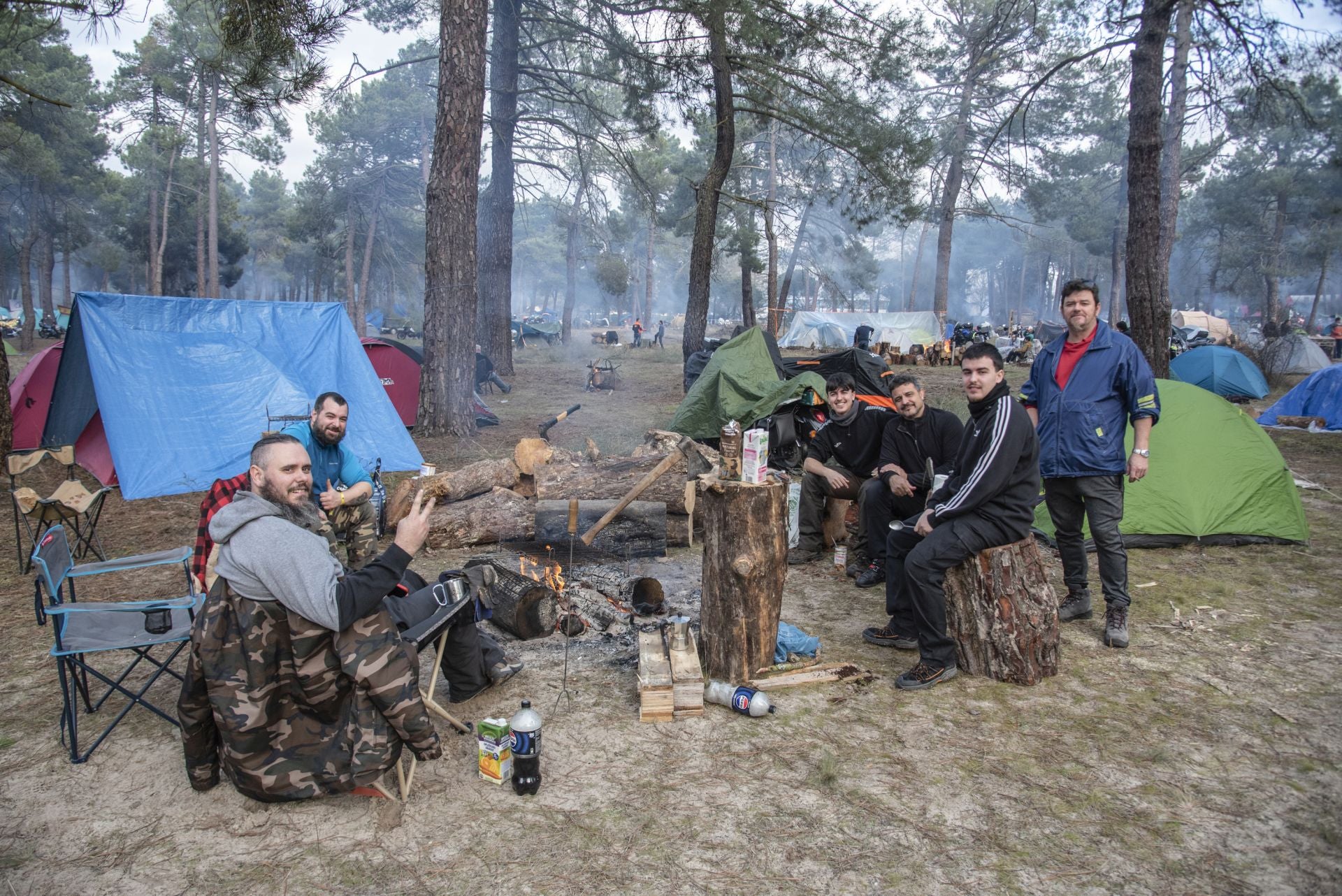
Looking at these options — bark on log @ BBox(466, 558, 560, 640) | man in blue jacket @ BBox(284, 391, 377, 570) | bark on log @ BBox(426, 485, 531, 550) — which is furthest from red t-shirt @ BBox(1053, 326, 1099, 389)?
man in blue jacket @ BBox(284, 391, 377, 570)

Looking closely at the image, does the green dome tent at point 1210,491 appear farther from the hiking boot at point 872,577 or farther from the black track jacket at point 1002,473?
the black track jacket at point 1002,473

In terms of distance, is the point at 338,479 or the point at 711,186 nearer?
the point at 338,479

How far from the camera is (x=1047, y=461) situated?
4430mm

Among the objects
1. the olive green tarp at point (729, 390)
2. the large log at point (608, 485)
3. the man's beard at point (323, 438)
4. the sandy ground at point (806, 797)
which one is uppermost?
the olive green tarp at point (729, 390)

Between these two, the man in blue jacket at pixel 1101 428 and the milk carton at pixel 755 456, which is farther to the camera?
the man in blue jacket at pixel 1101 428

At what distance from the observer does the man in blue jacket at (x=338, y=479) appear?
4.50 m

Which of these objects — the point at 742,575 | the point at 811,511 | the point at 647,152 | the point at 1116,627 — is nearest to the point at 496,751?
the point at 742,575

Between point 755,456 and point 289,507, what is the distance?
209 centimetres

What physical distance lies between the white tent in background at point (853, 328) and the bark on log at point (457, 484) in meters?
19.0

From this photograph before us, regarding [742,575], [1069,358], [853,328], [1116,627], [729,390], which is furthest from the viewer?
[853,328]

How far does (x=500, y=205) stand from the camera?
17.0 m

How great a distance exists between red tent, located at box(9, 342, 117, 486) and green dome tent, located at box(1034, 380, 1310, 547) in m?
9.17

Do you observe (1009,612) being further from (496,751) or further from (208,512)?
(208,512)

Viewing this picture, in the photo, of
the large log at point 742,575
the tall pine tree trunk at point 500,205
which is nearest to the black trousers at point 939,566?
the large log at point 742,575
